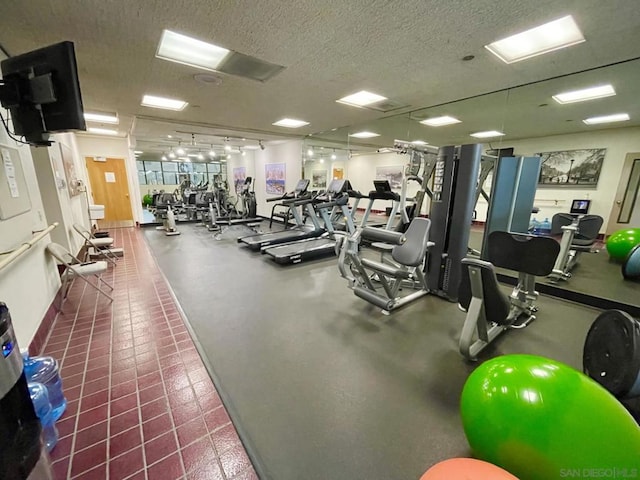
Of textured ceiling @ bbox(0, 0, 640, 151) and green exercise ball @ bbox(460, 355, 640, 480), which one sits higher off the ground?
textured ceiling @ bbox(0, 0, 640, 151)

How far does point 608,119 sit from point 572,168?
0.74 m

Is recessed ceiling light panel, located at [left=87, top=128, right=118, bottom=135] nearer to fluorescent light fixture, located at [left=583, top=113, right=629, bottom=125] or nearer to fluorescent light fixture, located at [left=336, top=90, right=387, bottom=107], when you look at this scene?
fluorescent light fixture, located at [left=336, top=90, right=387, bottom=107]

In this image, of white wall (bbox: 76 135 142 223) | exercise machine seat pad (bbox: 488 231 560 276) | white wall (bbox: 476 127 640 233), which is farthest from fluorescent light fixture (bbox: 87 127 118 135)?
white wall (bbox: 476 127 640 233)

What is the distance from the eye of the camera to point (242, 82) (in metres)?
3.51

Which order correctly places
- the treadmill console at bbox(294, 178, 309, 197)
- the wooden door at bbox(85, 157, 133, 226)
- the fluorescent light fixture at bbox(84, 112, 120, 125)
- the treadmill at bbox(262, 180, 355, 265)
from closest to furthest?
the treadmill at bbox(262, 180, 355, 265), the fluorescent light fixture at bbox(84, 112, 120, 125), the treadmill console at bbox(294, 178, 309, 197), the wooden door at bbox(85, 157, 133, 226)

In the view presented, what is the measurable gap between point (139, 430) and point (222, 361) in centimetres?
68

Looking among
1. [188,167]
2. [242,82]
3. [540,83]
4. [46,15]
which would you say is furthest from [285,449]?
[188,167]

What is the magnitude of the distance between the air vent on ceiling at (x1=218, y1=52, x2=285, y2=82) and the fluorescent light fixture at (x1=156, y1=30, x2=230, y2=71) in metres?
0.08

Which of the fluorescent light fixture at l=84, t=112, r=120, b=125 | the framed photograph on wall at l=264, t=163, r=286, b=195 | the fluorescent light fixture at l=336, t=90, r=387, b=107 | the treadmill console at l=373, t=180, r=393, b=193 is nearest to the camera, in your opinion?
the fluorescent light fixture at l=336, t=90, r=387, b=107

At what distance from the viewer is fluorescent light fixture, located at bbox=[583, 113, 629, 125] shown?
11.2ft

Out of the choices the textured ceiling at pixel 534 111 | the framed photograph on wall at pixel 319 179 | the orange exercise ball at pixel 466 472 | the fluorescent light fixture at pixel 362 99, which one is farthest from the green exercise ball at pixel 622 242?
the framed photograph on wall at pixel 319 179

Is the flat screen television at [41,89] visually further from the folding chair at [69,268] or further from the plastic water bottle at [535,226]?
the plastic water bottle at [535,226]

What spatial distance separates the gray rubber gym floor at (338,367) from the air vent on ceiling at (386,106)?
3164 millimetres

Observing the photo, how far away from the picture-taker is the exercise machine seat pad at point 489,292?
6.33ft
